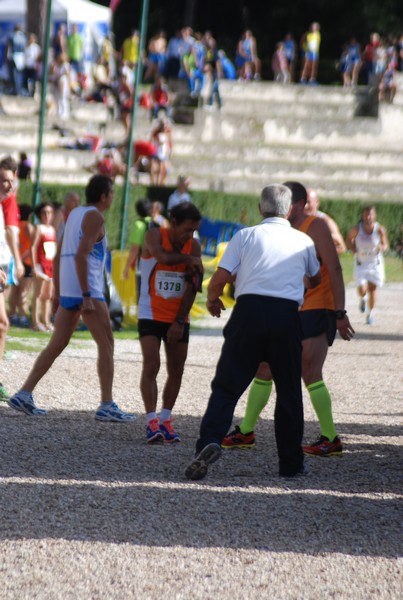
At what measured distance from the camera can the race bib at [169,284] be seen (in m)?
8.16

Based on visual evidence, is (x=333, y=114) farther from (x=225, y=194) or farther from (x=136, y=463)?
(x=136, y=463)

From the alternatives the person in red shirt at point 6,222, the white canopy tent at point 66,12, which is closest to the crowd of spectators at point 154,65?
the white canopy tent at point 66,12

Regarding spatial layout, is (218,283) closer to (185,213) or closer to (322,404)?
(185,213)

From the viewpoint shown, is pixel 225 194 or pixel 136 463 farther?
pixel 225 194

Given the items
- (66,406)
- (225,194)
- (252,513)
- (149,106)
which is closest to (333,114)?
(149,106)

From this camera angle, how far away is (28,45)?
105 ft

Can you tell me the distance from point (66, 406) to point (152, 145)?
841 inches

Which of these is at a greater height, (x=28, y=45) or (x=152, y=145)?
(x=28, y=45)

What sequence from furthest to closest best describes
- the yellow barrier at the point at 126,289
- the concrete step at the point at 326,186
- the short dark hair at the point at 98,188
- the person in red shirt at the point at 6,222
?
the concrete step at the point at 326,186, the yellow barrier at the point at 126,289, the person in red shirt at the point at 6,222, the short dark hair at the point at 98,188

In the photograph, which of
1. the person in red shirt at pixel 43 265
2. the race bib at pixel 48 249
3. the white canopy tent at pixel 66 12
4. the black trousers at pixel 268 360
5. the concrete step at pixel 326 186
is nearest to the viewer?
the black trousers at pixel 268 360

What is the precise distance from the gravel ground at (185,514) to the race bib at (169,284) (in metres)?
0.98

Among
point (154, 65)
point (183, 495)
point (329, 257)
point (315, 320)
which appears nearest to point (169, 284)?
point (315, 320)

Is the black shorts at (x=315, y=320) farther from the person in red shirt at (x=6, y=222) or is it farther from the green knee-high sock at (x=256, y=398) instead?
the person in red shirt at (x=6, y=222)

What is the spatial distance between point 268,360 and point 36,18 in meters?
29.6
